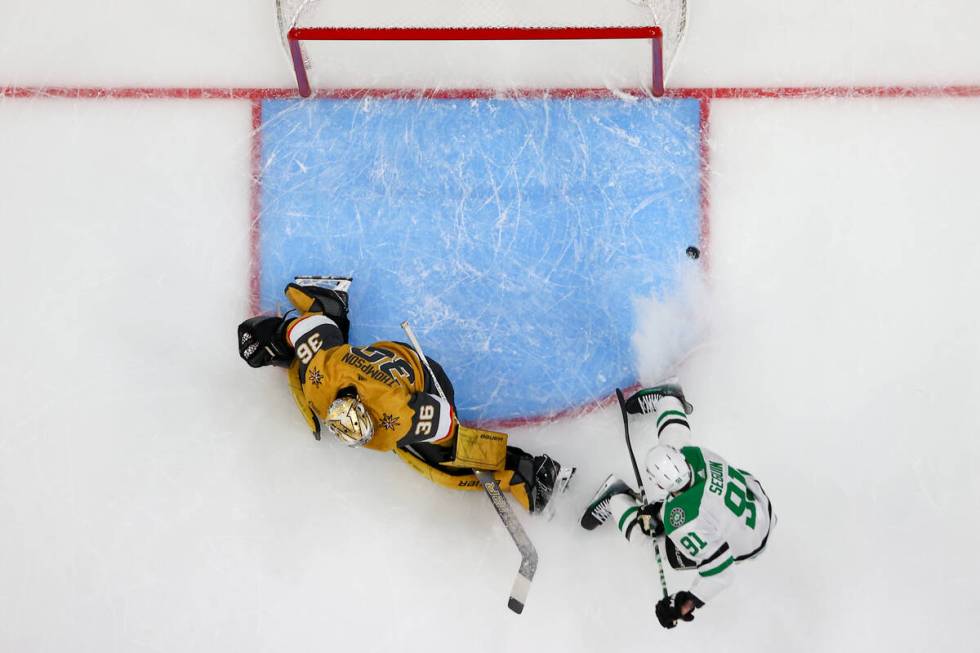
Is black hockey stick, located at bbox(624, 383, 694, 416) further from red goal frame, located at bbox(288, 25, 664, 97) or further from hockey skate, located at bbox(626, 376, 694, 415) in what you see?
red goal frame, located at bbox(288, 25, 664, 97)

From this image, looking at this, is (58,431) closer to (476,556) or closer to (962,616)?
(476,556)

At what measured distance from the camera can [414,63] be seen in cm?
420

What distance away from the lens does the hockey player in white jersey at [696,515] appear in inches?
131

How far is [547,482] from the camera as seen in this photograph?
3.84 metres

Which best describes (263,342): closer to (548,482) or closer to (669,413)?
(548,482)

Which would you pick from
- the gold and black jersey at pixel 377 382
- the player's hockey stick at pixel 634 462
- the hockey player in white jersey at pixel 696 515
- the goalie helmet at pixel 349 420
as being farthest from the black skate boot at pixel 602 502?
the goalie helmet at pixel 349 420

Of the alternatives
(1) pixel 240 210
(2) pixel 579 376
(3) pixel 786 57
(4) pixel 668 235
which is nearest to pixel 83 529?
(1) pixel 240 210

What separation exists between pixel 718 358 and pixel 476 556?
1223mm

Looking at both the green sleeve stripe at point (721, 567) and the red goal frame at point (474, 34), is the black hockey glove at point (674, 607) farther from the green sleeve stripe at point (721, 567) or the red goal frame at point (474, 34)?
the red goal frame at point (474, 34)

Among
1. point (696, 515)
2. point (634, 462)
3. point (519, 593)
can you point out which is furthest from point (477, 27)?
point (519, 593)

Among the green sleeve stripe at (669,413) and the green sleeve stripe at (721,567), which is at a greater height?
the green sleeve stripe at (669,413)

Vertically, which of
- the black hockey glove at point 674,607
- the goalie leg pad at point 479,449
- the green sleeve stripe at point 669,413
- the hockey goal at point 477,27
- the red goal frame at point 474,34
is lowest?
the black hockey glove at point 674,607

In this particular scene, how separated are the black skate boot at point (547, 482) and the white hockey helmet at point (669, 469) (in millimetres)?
619

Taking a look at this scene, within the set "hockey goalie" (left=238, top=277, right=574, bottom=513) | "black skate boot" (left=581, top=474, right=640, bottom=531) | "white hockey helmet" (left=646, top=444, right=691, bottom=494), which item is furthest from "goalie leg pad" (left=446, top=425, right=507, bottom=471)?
"white hockey helmet" (left=646, top=444, right=691, bottom=494)
